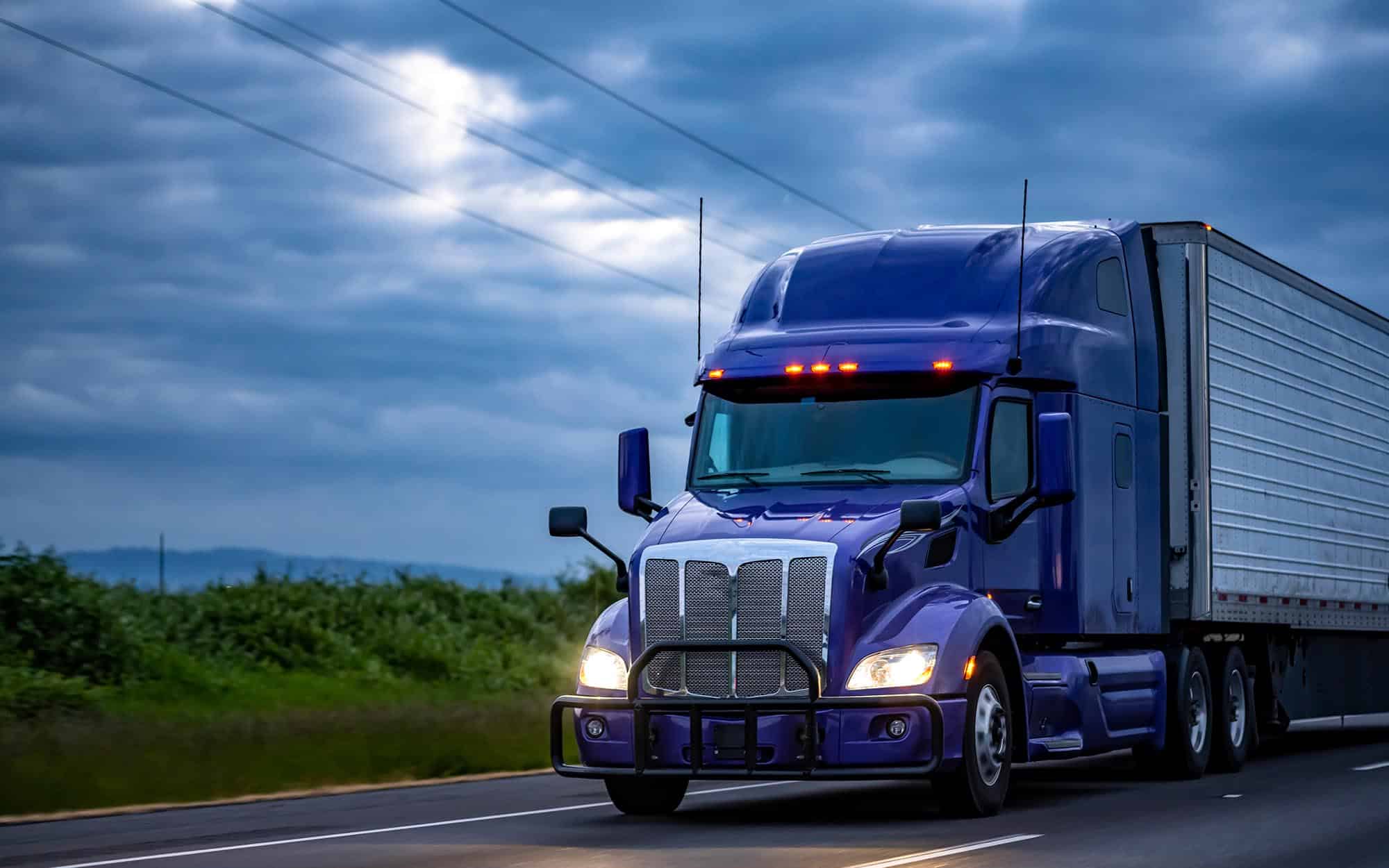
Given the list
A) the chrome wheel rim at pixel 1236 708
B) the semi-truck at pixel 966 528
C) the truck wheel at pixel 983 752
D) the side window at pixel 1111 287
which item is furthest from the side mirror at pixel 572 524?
the chrome wheel rim at pixel 1236 708

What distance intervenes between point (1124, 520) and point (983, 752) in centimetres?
379

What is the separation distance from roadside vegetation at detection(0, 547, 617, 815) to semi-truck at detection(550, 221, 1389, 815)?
618cm

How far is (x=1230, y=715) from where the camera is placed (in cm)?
1889

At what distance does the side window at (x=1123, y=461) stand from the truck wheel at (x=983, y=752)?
3207mm

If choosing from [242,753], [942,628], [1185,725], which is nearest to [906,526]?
[942,628]

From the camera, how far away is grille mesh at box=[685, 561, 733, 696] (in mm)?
13312

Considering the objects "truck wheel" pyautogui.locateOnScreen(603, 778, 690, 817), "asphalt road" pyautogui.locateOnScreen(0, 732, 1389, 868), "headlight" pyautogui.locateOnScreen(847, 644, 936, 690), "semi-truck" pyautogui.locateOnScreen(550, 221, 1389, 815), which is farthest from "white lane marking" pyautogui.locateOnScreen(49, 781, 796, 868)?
"headlight" pyautogui.locateOnScreen(847, 644, 936, 690)

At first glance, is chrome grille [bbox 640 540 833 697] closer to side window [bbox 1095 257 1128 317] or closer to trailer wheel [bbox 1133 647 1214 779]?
side window [bbox 1095 257 1128 317]

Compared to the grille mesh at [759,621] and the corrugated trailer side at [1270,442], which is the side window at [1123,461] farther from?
the grille mesh at [759,621]

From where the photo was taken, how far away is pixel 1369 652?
23688mm

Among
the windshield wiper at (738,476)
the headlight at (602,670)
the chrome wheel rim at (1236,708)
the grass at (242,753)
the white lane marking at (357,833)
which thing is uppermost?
the windshield wiper at (738,476)

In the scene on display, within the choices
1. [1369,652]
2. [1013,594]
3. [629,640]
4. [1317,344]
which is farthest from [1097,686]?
[1369,652]

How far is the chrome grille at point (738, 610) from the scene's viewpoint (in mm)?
13156

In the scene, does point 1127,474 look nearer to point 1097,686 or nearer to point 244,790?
point 1097,686
